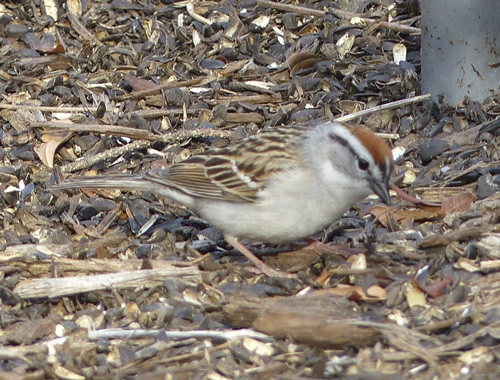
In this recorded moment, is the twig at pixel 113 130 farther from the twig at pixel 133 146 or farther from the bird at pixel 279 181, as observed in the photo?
the bird at pixel 279 181

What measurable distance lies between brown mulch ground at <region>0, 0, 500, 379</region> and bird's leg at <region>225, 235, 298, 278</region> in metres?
0.05

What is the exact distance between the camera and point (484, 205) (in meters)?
5.88

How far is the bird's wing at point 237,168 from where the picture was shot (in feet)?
18.4

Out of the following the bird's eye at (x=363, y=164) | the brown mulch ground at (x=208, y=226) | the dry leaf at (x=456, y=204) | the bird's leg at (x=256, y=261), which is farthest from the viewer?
the dry leaf at (x=456, y=204)

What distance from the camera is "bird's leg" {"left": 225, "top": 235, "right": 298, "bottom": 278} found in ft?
18.2

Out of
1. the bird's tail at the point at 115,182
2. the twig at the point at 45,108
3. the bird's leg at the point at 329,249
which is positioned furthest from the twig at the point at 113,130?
the bird's leg at the point at 329,249

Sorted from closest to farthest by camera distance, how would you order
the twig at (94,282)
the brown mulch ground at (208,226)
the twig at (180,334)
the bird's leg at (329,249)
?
1. the brown mulch ground at (208,226)
2. the twig at (180,334)
3. the twig at (94,282)
4. the bird's leg at (329,249)

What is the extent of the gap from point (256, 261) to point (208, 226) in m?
0.91

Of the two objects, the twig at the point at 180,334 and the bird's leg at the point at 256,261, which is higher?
the twig at the point at 180,334

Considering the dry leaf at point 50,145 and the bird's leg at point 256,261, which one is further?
the dry leaf at point 50,145

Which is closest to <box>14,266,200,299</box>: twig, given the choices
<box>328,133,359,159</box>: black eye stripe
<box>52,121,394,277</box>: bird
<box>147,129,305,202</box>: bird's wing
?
<box>52,121,394,277</box>: bird

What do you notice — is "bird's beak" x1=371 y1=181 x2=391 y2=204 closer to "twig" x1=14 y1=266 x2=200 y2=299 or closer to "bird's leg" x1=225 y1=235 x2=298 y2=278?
"bird's leg" x1=225 y1=235 x2=298 y2=278

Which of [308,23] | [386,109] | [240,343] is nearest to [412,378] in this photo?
[240,343]

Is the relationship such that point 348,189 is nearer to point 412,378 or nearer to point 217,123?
point 412,378
